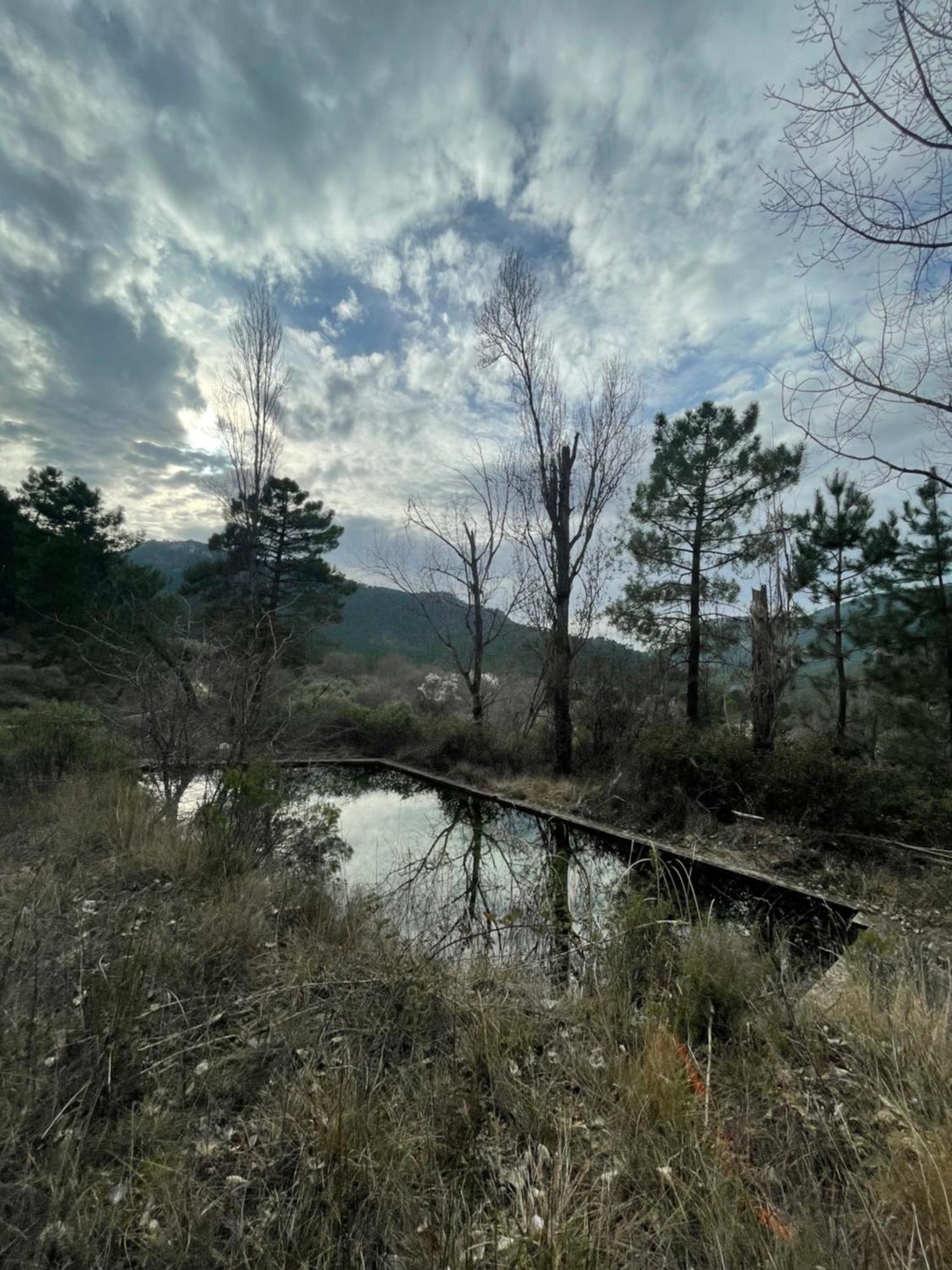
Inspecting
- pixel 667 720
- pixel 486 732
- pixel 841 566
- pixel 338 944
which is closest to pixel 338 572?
pixel 486 732

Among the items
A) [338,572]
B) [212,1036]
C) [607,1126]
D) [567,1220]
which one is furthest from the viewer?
[338,572]

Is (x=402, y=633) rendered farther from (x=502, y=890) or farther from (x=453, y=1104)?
(x=453, y=1104)

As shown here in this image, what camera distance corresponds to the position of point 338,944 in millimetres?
3545

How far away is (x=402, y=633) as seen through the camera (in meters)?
49.4

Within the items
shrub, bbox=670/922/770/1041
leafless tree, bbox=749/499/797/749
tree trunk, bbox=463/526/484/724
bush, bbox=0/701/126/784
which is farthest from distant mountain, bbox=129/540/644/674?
shrub, bbox=670/922/770/1041

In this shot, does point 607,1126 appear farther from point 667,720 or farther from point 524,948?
point 667,720

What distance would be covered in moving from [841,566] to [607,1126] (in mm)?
13532

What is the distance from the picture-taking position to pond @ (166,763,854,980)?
3832 millimetres

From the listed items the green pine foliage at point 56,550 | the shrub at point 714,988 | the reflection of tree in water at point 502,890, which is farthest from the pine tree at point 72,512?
the shrub at point 714,988

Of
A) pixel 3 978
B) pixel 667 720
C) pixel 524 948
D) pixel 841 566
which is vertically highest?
pixel 841 566

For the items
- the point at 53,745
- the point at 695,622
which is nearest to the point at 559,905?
the point at 53,745

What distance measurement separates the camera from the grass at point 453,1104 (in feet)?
5.05

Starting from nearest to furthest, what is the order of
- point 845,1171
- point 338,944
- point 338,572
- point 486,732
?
point 845,1171 → point 338,944 → point 486,732 → point 338,572

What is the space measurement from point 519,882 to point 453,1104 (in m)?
3.20
